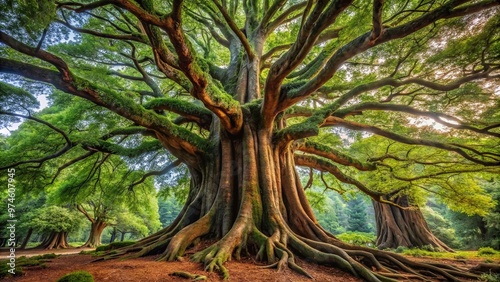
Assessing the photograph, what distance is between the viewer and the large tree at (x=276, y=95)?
357cm

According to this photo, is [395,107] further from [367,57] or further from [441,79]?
[367,57]

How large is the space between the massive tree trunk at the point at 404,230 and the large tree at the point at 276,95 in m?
6.56

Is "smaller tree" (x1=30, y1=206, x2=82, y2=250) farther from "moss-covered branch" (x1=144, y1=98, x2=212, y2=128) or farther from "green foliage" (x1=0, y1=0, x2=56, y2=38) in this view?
"green foliage" (x1=0, y1=0, x2=56, y2=38)

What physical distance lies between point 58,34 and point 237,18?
7.13 m

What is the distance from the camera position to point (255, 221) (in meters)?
5.34

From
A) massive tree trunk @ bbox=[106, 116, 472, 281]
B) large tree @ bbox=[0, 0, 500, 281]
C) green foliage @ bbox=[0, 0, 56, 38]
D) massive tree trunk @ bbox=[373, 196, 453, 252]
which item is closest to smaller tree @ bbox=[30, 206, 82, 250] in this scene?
large tree @ bbox=[0, 0, 500, 281]

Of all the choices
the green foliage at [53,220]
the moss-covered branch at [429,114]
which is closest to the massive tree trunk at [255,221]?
the moss-covered branch at [429,114]

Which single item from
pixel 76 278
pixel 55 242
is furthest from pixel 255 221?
pixel 55 242

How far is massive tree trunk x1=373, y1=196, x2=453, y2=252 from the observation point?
41.5ft

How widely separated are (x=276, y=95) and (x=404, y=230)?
1322 cm

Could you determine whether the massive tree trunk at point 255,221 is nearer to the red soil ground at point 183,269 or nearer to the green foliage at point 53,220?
the red soil ground at point 183,269

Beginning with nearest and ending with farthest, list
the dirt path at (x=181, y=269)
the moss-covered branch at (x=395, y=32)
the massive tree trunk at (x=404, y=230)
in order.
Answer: the moss-covered branch at (x=395, y=32), the dirt path at (x=181, y=269), the massive tree trunk at (x=404, y=230)

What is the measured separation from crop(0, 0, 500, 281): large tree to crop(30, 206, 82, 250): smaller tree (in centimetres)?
1814

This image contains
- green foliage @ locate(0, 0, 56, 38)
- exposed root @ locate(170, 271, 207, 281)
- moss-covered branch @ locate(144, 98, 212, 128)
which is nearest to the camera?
exposed root @ locate(170, 271, 207, 281)
